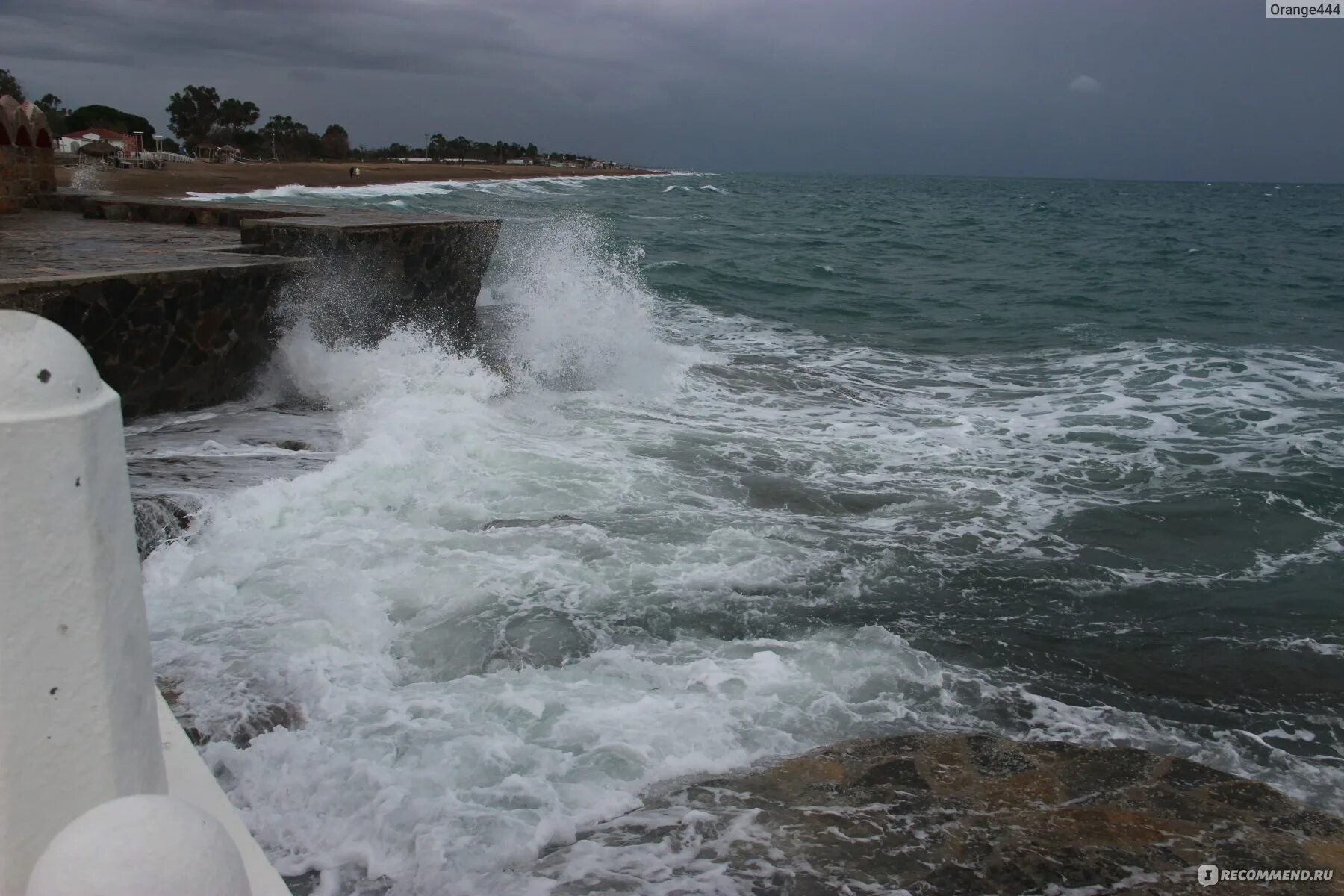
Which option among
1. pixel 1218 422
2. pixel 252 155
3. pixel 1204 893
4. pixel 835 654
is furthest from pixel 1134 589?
pixel 252 155

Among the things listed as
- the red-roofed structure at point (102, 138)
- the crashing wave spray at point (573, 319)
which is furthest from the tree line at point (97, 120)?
the crashing wave spray at point (573, 319)

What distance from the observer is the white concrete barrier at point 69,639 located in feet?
3.45

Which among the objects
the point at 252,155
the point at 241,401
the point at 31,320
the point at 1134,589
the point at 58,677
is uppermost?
the point at 252,155

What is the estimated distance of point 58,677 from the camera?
4.01 ft

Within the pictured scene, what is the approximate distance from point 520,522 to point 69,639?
4.52 m

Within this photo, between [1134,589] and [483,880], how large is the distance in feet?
13.5

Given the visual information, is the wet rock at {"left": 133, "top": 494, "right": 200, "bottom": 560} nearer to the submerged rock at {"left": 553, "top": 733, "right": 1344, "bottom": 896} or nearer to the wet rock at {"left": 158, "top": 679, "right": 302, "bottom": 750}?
the wet rock at {"left": 158, "top": 679, "right": 302, "bottom": 750}

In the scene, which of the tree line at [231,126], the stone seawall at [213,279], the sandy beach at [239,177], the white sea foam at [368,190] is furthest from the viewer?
the tree line at [231,126]

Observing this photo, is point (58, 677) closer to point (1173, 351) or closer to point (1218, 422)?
point (1218, 422)

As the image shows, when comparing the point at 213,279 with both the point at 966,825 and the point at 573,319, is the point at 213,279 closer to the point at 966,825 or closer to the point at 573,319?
the point at 573,319

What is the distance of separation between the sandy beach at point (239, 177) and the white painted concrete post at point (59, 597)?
1489cm

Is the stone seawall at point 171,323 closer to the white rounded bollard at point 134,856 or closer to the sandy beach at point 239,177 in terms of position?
the white rounded bollard at point 134,856

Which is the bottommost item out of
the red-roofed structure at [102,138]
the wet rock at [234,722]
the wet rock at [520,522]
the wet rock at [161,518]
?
the wet rock at [234,722]

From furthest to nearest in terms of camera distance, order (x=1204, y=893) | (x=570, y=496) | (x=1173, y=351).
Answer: (x=1173, y=351) < (x=570, y=496) < (x=1204, y=893)
